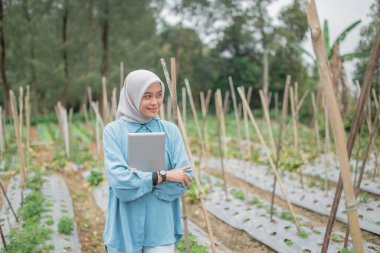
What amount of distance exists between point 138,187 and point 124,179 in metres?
0.08

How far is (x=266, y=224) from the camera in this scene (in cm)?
439

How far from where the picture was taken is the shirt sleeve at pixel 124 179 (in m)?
1.74

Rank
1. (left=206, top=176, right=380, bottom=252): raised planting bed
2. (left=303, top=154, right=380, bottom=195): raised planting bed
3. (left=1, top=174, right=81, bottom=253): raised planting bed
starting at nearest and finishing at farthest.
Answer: (left=1, top=174, right=81, bottom=253): raised planting bed, (left=206, top=176, right=380, bottom=252): raised planting bed, (left=303, top=154, right=380, bottom=195): raised planting bed

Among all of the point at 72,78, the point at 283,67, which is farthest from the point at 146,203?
the point at 283,67

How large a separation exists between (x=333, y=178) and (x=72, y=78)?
15967mm

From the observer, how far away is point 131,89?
5.98 ft

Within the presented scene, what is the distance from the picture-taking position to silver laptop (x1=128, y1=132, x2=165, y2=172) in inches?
70.1

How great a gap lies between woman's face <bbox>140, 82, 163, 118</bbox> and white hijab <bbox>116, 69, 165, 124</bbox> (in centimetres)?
3

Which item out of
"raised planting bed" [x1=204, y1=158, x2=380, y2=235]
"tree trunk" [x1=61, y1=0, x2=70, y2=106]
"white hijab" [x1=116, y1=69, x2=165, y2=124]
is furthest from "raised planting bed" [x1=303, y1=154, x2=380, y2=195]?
"tree trunk" [x1=61, y1=0, x2=70, y2=106]

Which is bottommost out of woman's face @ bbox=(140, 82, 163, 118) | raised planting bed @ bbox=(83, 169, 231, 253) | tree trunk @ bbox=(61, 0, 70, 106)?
raised planting bed @ bbox=(83, 169, 231, 253)

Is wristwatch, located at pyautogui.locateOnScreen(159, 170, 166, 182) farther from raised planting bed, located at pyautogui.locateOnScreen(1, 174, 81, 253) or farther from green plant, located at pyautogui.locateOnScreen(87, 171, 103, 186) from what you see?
green plant, located at pyautogui.locateOnScreen(87, 171, 103, 186)

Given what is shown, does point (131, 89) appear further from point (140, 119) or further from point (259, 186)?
point (259, 186)

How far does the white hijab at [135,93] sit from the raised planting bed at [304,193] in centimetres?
320

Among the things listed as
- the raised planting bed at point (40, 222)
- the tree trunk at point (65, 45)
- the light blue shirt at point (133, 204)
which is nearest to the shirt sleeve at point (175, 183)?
the light blue shirt at point (133, 204)
